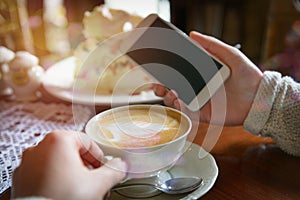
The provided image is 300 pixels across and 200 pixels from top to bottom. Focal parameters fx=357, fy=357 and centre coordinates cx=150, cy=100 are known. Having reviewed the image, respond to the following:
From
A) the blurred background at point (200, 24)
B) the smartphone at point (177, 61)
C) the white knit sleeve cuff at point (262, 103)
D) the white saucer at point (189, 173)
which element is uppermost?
the smartphone at point (177, 61)

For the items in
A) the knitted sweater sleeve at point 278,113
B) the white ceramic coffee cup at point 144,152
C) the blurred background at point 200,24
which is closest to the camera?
the white ceramic coffee cup at point 144,152

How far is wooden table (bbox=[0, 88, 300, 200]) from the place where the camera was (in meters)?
0.48

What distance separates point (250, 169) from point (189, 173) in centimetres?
10

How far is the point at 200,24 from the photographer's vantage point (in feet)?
7.06

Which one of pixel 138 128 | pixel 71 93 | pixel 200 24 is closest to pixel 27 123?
pixel 71 93

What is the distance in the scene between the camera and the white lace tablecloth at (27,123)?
0.60 metres

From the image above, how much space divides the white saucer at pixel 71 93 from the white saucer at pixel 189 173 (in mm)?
245

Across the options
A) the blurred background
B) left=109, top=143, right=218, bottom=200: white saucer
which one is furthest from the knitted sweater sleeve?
the blurred background

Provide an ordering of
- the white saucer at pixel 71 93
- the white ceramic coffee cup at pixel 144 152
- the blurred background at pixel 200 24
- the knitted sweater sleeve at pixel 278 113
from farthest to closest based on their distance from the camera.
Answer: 1. the blurred background at pixel 200 24
2. the white saucer at pixel 71 93
3. the knitted sweater sleeve at pixel 278 113
4. the white ceramic coffee cup at pixel 144 152

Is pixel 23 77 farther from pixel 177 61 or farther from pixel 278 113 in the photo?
pixel 278 113

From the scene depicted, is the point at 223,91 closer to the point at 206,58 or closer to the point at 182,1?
the point at 206,58

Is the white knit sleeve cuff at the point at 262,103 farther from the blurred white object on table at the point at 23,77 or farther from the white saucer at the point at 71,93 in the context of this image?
the blurred white object on table at the point at 23,77

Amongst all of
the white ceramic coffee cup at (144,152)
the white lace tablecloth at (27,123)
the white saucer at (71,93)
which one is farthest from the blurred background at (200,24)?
the white ceramic coffee cup at (144,152)

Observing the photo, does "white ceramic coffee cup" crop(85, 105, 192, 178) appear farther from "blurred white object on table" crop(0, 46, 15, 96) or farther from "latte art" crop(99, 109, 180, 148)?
"blurred white object on table" crop(0, 46, 15, 96)
